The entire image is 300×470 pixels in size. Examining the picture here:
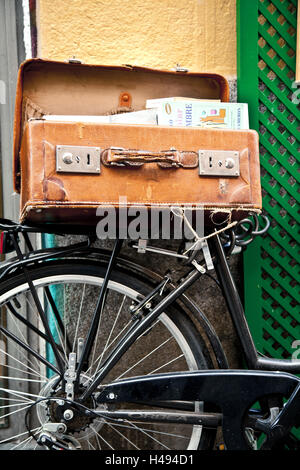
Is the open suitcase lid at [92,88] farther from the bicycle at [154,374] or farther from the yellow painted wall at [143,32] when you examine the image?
the bicycle at [154,374]

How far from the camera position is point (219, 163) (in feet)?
5.08

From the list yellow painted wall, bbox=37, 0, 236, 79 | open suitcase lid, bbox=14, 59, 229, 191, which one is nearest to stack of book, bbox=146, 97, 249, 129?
open suitcase lid, bbox=14, 59, 229, 191

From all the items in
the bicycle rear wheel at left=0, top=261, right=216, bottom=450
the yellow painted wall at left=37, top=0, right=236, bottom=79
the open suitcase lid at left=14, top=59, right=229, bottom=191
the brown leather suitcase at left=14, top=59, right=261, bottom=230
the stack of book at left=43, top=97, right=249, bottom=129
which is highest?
the yellow painted wall at left=37, top=0, right=236, bottom=79

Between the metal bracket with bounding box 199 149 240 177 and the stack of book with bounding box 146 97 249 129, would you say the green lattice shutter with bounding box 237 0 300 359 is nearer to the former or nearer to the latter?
the stack of book with bounding box 146 97 249 129

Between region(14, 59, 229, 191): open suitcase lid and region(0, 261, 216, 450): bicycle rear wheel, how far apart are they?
1.46 ft

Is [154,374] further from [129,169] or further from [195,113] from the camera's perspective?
[195,113]

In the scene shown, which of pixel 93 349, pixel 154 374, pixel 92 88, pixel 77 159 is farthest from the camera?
pixel 93 349

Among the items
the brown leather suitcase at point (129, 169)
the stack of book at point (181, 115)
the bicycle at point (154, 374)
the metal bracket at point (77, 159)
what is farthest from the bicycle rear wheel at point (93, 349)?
the stack of book at point (181, 115)

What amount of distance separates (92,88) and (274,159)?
0.86m

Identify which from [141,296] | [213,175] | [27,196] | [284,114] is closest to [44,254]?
[27,196]

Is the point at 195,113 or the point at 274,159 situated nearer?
the point at 195,113

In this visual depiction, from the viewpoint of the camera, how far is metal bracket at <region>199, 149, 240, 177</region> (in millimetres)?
1538

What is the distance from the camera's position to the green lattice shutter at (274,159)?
2094 mm

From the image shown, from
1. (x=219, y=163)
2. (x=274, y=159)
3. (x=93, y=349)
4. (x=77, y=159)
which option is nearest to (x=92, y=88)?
(x=77, y=159)
